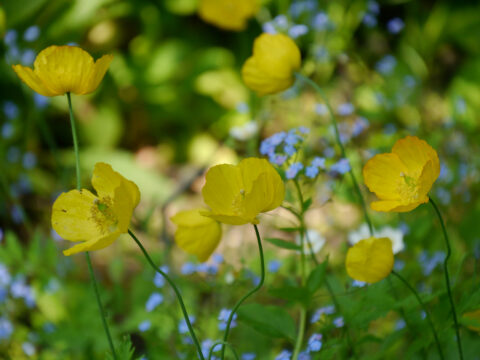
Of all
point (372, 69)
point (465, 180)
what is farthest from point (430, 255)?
point (372, 69)

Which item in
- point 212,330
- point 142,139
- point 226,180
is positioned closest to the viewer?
point 226,180

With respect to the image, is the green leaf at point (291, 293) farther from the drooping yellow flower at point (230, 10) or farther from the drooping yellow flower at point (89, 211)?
the drooping yellow flower at point (230, 10)

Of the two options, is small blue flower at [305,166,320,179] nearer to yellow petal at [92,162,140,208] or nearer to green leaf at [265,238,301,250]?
green leaf at [265,238,301,250]

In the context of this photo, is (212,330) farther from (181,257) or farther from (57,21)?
(57,21)

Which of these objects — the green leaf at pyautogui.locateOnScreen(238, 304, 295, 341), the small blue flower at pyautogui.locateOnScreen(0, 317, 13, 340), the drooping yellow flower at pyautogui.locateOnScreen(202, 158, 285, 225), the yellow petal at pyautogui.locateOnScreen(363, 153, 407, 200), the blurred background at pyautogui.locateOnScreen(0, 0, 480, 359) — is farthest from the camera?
the blurred background at pyautogui.locateOnScreen(0, 0, 480, 359)

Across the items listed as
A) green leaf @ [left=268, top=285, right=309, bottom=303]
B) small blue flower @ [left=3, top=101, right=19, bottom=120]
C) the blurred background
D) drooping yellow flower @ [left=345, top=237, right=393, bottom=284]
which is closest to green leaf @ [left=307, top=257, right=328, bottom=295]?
green leaf @ [left=268, top=285, right=309, bottom=303]

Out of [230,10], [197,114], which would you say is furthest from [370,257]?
[197,114]
